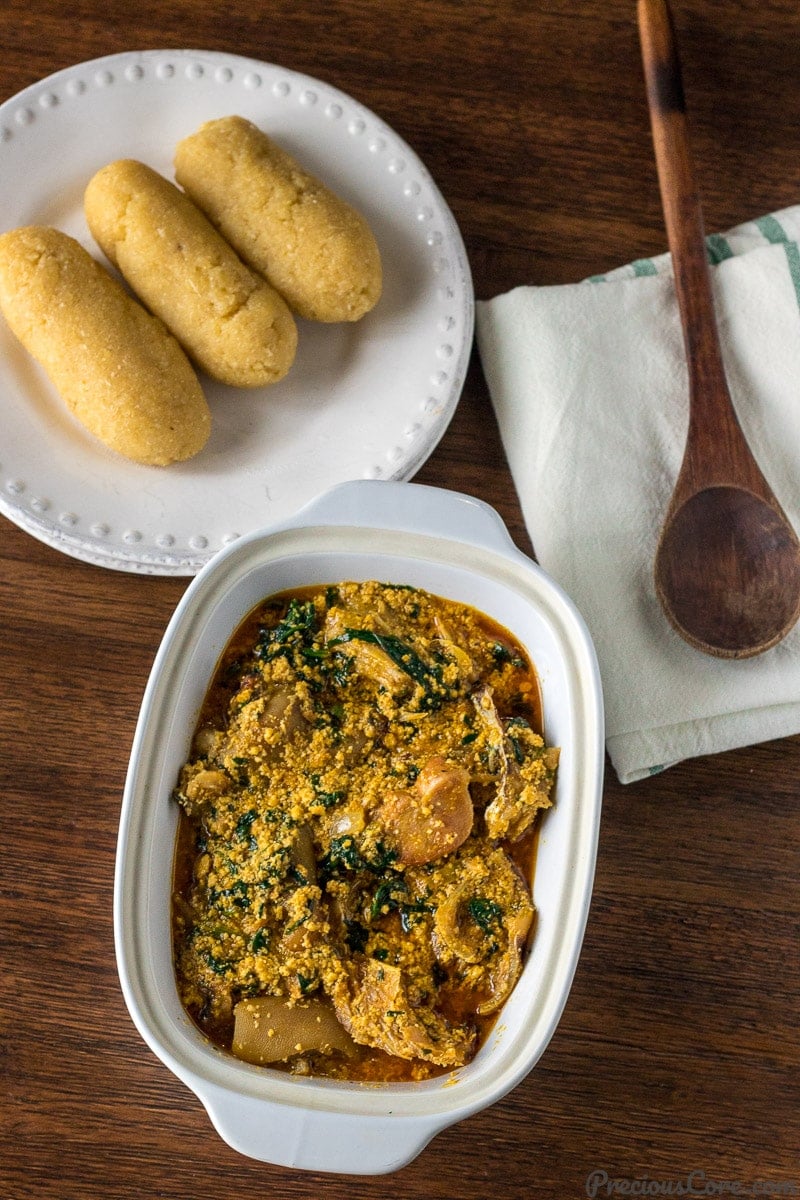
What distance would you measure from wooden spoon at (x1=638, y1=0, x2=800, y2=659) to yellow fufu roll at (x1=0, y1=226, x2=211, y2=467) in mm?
862

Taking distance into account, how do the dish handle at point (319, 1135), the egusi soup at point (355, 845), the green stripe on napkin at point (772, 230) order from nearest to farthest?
1. the dish handle at point (319, 1135)
2. the egusi soup at point (355, 845)
3. the green stripe on napkin at point (772, 230)

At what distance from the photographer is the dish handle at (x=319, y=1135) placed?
1.41 m

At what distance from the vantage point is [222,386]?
1.79 meters

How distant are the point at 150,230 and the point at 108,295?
0.41 ft

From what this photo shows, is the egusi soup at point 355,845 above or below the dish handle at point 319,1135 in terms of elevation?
above

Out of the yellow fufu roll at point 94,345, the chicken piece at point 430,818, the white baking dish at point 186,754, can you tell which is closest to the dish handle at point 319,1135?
the white baking dish at point 186,754

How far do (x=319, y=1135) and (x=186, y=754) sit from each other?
1.89ft

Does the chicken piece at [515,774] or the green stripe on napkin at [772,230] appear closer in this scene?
the chicken piece at [515,774]

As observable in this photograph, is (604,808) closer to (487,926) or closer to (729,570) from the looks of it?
(487,926)

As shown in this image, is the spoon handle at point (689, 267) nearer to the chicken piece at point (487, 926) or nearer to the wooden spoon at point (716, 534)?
the wooden spoon at point (716, 534)

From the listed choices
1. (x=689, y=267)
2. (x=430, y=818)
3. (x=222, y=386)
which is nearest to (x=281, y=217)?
(x=222, y=386)

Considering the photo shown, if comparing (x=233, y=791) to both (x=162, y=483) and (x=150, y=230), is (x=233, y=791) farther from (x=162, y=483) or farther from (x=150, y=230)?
(x=150, y=230)

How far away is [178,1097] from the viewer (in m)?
1.73

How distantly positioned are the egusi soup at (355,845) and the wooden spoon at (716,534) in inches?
15.2
